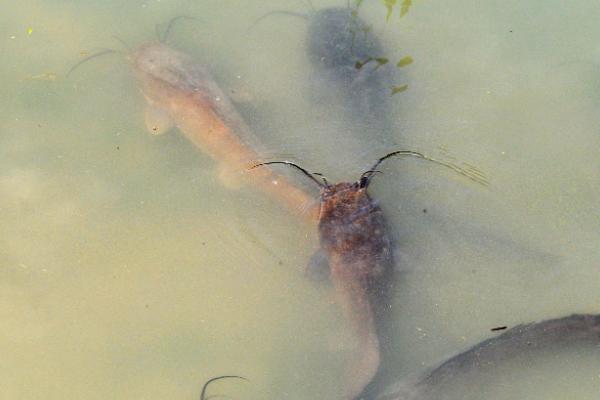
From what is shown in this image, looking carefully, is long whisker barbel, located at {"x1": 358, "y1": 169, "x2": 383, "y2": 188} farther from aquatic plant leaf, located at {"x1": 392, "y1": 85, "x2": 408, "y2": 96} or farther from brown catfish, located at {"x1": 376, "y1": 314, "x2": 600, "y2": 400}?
brown catfish, located at {"x1": 376, "y1": 314, "x2": 600, "y2": 400}

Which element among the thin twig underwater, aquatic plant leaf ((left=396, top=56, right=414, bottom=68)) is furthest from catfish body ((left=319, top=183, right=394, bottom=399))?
aquatic plant leaf ((left=396, top=56, right=414, bottom=68))

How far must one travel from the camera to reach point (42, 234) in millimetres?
4816

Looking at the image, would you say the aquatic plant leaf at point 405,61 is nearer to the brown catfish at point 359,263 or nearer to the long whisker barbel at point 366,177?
the long whisker barbel at point 366,177

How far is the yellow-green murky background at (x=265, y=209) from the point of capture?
437 centimetres

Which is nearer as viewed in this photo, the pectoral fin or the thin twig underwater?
the thin twig underwater

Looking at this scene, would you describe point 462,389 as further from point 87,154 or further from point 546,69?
point 87,154

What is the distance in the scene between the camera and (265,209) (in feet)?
15.9

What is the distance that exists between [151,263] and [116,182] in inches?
28.9

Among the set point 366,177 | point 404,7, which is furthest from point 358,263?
point 404,7

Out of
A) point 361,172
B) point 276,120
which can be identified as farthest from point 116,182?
point 361,172

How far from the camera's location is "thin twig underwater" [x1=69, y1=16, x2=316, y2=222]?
495cm

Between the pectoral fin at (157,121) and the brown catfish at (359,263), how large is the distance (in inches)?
56.5

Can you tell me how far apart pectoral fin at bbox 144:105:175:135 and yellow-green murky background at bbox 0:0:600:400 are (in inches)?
2.7

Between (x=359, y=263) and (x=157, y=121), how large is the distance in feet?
6.71
